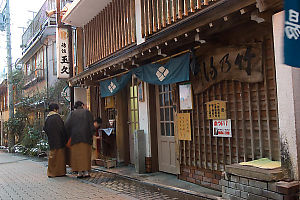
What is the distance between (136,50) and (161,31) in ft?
3.28

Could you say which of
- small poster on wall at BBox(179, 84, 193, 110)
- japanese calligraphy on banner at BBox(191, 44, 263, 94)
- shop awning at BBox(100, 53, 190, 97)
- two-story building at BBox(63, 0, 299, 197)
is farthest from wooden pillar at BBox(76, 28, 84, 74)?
japanese calligraphy on banner at BBox(191, 44, 263, 94)

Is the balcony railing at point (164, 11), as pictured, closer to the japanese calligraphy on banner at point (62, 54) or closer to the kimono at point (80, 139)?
the kimono at point (80, 139)

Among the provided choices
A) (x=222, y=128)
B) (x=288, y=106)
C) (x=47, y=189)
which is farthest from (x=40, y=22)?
(x=288, y=106)

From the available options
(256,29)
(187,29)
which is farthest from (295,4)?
(187,29)

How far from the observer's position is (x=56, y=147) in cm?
871

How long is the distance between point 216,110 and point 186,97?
1020 millimetres

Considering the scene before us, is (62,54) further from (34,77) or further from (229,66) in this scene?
(34,77)

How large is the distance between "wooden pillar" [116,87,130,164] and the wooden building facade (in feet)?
0.11

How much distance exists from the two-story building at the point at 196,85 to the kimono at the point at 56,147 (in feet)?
6.27

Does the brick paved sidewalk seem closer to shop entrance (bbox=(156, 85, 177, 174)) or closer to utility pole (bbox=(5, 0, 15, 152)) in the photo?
shop entrance (bbox=(156, 85, 177, 174))

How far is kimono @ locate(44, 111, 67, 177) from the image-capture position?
865cm

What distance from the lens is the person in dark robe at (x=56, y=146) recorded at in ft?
28.4

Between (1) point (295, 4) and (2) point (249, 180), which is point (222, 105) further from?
(1) point (295, 4)

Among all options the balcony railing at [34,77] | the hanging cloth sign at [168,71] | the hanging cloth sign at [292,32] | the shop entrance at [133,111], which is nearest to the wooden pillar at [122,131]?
the shop entrance at [133,111]
